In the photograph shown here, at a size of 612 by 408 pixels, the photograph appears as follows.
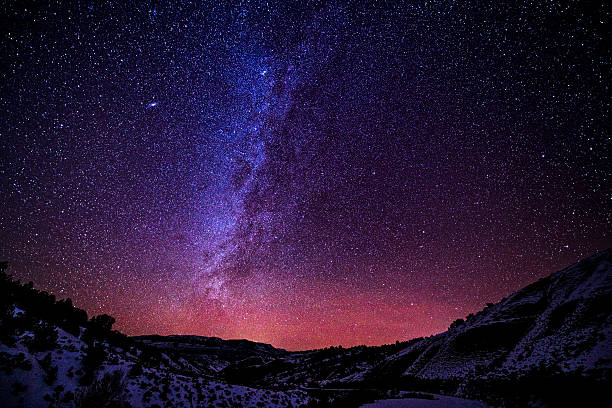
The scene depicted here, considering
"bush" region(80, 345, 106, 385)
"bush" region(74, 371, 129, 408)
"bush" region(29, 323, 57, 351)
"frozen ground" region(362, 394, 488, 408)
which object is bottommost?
"frozen ground" region(362, 394, 488, 408)

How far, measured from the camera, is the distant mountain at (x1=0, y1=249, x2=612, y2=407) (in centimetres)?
1279

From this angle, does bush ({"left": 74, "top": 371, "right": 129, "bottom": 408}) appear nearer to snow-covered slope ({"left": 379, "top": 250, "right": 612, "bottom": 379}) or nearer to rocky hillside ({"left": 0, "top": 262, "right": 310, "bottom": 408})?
rocky hillside ({"left": 0, "top": 262, "right": 310, "bottom": 408})

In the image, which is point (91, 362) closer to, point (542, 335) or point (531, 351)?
point (531, 351)

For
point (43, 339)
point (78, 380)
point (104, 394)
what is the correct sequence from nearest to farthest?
1. point (104, 394)
2. point (78, 380)
3. point (43, 339)

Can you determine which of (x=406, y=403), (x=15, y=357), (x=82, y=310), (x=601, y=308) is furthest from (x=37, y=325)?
(x=601, y=308)

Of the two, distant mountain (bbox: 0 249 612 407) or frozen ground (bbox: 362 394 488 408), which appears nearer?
distant mountain (bbox: 0 249 612 407)

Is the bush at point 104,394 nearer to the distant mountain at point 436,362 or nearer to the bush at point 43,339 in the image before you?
the distant mountain at point 436,362

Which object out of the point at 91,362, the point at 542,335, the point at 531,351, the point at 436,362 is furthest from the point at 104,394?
the point at 542,335

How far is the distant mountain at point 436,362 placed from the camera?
12.8 m

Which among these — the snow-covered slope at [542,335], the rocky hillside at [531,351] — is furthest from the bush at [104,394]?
the snow-covered slope at [542,335]

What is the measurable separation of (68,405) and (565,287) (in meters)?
37.6

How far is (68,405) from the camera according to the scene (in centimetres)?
1237

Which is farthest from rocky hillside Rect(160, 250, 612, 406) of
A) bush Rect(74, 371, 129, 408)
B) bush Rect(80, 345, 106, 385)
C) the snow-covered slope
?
bush Rect(80, 345, 106, 385)

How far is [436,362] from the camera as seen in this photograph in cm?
2709
